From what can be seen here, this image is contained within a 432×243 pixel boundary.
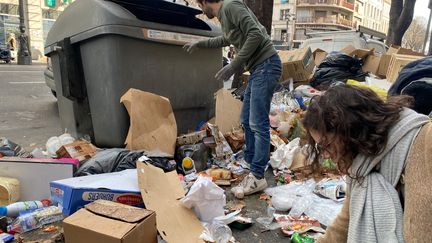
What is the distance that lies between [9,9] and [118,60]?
22.6m

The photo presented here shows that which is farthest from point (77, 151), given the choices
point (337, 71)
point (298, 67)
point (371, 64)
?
point (371, 64)

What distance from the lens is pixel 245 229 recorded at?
2.03 meters

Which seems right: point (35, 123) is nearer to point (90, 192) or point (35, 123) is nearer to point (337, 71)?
point (90, 192)

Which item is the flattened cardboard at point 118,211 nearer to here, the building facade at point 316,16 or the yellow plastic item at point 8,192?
the yellow plastic item at point 8,192

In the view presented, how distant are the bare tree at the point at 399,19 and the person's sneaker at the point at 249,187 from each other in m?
8.44

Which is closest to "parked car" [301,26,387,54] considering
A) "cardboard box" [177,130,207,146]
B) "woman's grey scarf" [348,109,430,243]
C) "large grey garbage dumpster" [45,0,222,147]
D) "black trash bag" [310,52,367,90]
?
"black trash bag" [310,52,367,90]

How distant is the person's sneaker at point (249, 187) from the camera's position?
8.02 ft

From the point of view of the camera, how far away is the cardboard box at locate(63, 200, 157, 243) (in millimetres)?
1547

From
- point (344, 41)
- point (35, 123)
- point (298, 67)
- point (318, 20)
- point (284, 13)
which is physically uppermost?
point (284, 13)

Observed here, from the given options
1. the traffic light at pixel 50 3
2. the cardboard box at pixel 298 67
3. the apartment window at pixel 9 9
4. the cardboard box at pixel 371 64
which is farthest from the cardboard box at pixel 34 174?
the traffic light at pixel 50 3

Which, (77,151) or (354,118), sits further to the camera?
(77,151)

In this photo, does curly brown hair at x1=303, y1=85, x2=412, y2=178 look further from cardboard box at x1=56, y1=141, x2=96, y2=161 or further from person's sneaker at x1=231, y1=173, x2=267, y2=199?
cardboard box at x1=56, y1=141, x2=96, y2=161

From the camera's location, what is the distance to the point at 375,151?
1.07m

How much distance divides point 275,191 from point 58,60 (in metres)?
2.39
